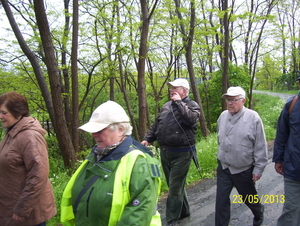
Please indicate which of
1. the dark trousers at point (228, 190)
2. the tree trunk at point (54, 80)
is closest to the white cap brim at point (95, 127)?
the dark trousers at point (228, 190)

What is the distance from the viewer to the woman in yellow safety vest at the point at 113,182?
1684 millimetres

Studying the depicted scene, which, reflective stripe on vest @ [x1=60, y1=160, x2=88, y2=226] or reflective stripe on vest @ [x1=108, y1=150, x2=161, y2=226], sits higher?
reflective stripe on vest @ [x1=108, y1=150, x2=161, y2=226]

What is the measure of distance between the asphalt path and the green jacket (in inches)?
88.4

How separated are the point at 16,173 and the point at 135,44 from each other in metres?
10.1

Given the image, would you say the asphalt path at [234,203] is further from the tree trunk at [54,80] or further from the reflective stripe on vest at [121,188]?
the tree trunk at [54,80]

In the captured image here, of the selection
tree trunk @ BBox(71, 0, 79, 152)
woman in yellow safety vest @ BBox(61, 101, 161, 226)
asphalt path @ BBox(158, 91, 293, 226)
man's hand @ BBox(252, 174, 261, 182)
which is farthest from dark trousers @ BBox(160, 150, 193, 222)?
tree trunk @ BBox(71, 0, 79, 152)

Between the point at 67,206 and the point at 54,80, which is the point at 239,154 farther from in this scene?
the point at 54,80

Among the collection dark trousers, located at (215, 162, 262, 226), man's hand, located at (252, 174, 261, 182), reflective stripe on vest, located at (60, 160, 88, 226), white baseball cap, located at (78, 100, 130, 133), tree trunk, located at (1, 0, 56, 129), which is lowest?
dark trousers, located at (215, 162, 262, 226)

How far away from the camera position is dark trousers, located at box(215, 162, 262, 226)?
126 inches

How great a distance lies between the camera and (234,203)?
4332 millimetres

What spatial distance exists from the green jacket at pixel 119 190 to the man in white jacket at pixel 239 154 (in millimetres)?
1660

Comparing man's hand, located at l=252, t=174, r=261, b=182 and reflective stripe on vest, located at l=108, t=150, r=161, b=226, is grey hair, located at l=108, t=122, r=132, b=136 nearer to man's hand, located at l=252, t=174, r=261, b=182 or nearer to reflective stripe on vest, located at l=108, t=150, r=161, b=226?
reflective stripe on vest, located at l=108, t=150, r=161, b=226

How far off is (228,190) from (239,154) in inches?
20.4

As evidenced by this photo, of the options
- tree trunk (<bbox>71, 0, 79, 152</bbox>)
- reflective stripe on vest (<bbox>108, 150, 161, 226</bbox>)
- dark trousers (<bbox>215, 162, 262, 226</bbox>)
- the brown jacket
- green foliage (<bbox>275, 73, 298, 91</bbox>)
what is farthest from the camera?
green foliage (<bbox>275, 73, 298, 91</bbox>)
